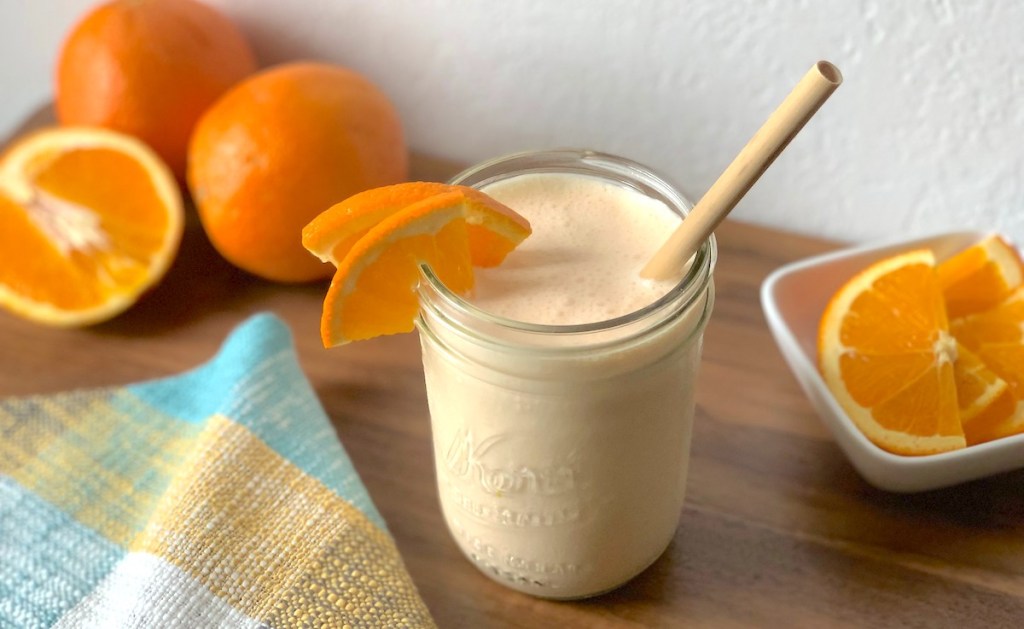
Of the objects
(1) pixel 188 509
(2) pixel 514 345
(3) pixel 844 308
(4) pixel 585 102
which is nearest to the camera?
(2) pixel 514 345

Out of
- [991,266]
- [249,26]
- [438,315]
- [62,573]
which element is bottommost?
[62,573]

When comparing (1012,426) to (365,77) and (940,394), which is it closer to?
(940,394)

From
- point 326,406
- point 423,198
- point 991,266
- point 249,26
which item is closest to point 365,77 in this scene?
point 249,26

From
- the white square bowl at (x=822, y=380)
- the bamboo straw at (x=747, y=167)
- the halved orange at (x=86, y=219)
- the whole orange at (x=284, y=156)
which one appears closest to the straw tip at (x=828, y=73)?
the bamboo straw at (x=747, y=167)

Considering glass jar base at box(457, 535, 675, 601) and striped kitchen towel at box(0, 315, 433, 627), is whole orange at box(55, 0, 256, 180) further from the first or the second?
glass jar base at box(457, 535, 675, 601)

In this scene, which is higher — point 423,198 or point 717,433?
point 423,198
